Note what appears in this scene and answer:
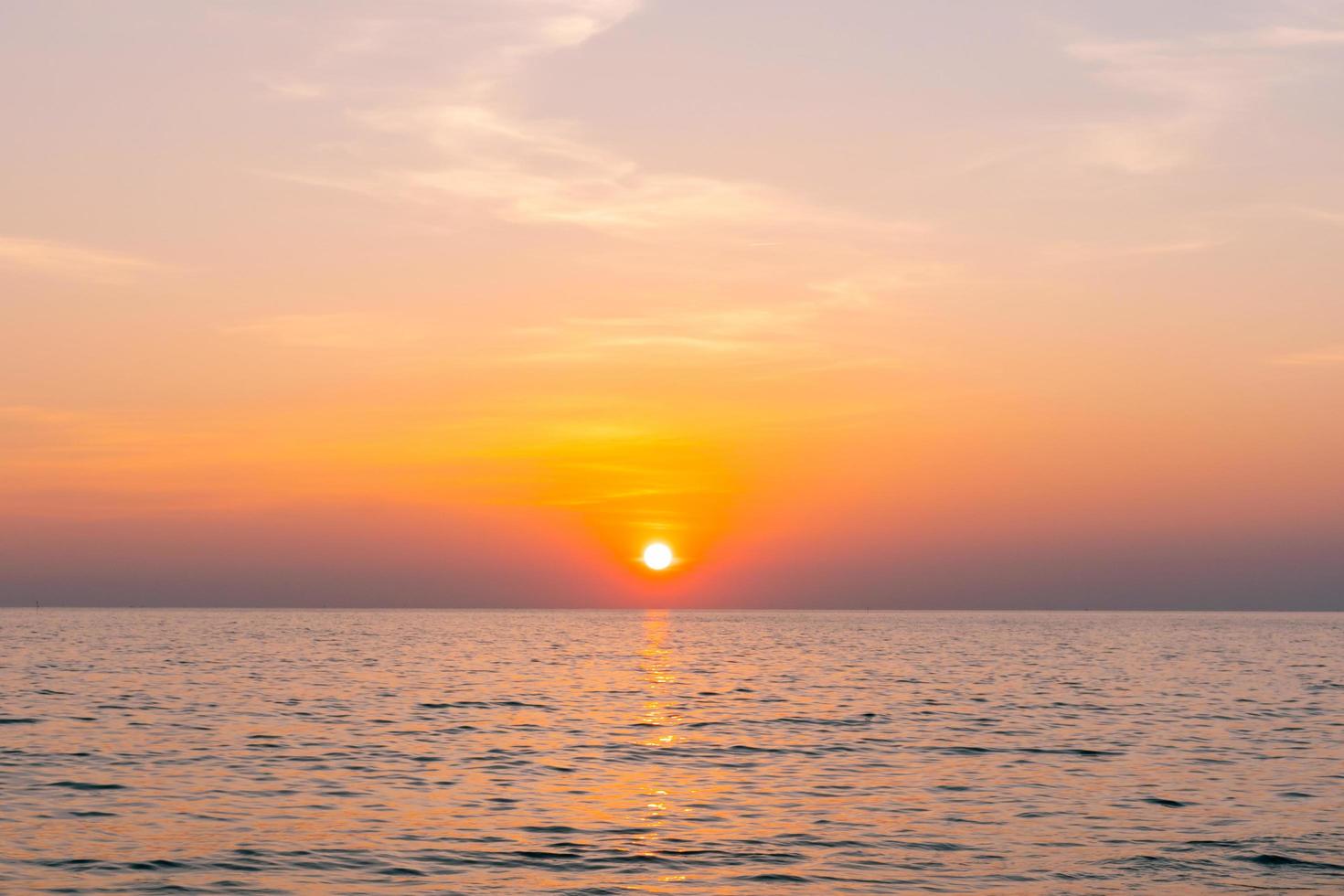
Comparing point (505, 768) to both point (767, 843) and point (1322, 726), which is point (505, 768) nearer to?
point (767, 843)

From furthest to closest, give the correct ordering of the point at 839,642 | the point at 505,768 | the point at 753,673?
the point at 839,642, the point at 753,673, the point at 505,768


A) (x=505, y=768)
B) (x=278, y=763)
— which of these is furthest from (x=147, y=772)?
(x=505, y=768)

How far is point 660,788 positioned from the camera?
1500 inches

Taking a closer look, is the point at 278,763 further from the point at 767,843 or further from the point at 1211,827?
the point at 1211,827

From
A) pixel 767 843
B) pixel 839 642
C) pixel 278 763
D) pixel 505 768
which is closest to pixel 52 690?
pixel 278 763

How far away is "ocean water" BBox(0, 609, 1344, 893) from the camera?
27.3m

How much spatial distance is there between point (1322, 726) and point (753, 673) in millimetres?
46492

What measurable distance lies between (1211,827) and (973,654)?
107m

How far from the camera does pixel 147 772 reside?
39625 mm

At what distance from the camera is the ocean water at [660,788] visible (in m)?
27.3

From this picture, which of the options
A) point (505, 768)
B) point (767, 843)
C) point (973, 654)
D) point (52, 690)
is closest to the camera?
point (767, 843)

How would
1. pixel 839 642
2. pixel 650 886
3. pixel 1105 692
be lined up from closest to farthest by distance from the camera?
1. pixel 650 886
2. pixel 1105 692
3. pixel 839 642

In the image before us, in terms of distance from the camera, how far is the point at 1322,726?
186 feet

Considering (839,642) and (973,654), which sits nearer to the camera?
(973,654)
